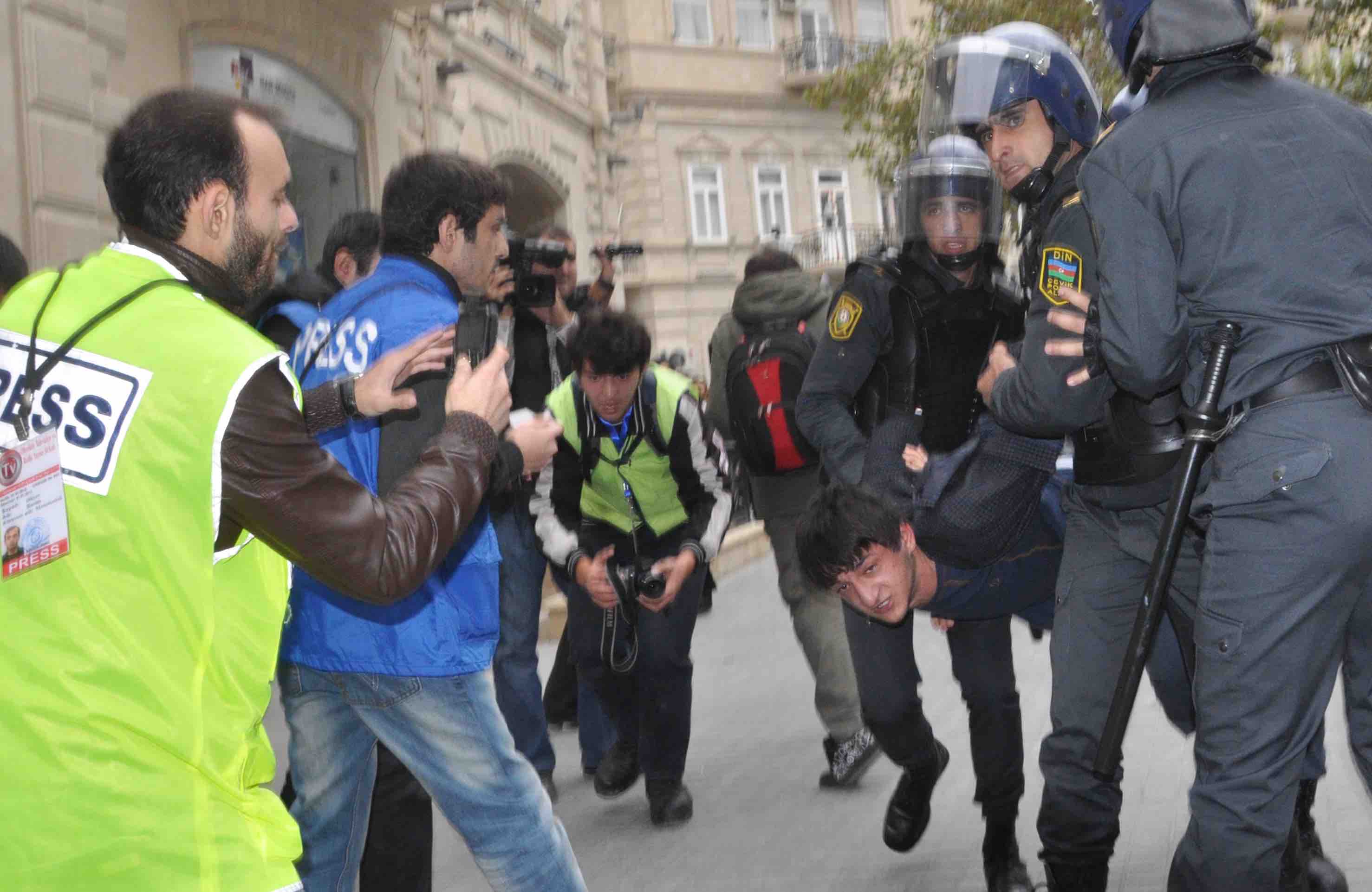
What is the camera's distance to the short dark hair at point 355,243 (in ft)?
18.1

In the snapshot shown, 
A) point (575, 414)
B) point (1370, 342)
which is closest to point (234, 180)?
point (1370, 342)

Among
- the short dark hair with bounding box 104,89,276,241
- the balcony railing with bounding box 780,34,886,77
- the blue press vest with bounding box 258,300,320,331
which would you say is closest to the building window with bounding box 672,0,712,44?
the balcony railing with bounding box 780,34,886,77

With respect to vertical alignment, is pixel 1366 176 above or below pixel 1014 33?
below

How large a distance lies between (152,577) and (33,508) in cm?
18

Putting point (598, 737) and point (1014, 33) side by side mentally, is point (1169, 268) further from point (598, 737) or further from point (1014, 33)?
point (598, 737)

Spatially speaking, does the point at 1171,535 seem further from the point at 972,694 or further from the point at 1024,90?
the point at 972,694

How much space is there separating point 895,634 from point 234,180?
254 centimetres

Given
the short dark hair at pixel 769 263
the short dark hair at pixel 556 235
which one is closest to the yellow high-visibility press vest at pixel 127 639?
the short dark hair at pixel 556 235

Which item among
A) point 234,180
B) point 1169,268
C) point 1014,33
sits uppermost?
point 1014,33

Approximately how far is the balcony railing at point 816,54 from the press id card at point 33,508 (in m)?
28.3

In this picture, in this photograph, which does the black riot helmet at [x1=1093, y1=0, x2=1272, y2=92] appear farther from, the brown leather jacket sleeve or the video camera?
the video camera

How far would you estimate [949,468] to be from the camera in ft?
13.0

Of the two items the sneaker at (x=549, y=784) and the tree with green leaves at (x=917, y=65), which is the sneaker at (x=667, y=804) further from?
the tree with green leaves at (x=917, y=65)

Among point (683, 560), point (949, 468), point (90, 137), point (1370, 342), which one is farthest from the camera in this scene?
point (90, 137)
